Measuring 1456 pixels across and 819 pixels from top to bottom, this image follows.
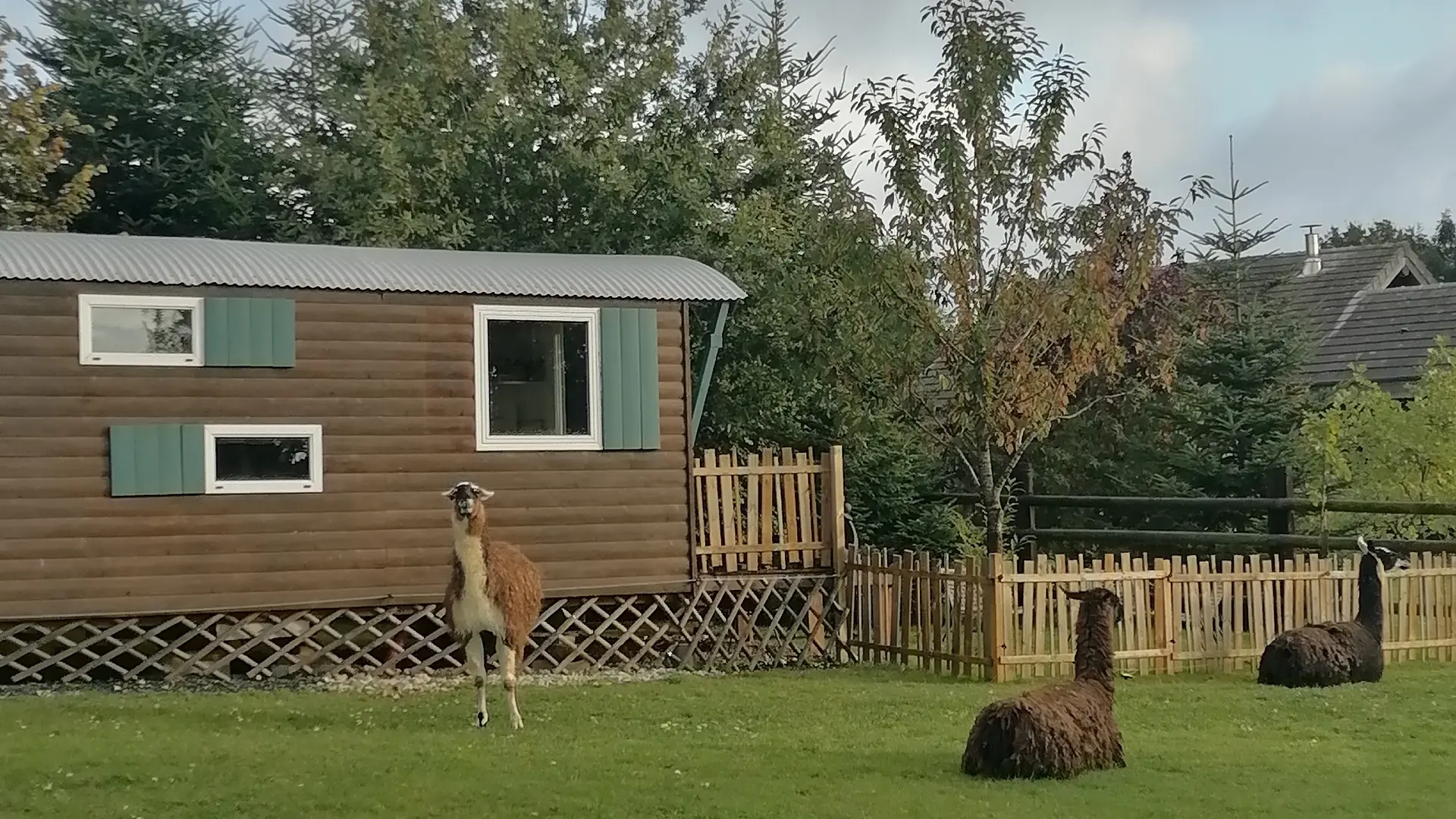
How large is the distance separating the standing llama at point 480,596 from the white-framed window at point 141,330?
324 cm

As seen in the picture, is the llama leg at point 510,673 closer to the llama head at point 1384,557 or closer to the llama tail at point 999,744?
the llama tail at point 999,744

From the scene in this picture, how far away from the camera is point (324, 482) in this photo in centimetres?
1273

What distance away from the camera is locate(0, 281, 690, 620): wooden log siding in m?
11.8

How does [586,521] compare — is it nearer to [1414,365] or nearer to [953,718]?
[953,718]

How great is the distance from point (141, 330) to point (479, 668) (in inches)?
166

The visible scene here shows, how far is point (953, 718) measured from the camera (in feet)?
35.5

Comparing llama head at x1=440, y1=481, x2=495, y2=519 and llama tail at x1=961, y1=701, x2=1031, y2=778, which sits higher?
llama head at x1=440, y1=481, x2=495, y2=519

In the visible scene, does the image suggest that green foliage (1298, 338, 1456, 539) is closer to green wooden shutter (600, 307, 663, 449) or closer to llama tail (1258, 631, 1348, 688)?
llama tail (1258, 631, 1348, 688)

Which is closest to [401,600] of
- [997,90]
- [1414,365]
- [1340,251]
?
[997,90]

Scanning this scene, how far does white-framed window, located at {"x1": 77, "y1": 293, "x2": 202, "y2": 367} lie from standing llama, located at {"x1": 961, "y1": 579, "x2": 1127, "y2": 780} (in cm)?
719

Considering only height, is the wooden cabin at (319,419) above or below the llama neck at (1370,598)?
above

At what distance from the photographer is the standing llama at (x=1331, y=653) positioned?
12.5 m

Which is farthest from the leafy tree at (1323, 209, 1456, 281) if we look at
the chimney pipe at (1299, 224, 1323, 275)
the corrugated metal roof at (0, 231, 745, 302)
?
A: the corrugated metal roof at (0, 231, 745, 302)

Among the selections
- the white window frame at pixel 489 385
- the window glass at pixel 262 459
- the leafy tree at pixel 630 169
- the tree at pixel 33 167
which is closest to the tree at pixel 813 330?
the leafy tree at pixel 630 169
